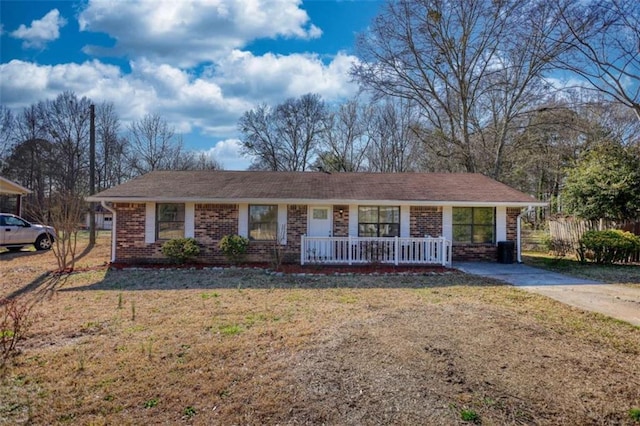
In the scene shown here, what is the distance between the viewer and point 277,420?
298cm

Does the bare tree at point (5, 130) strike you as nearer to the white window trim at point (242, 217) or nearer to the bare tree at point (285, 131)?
the bare tree at point (285, 131)

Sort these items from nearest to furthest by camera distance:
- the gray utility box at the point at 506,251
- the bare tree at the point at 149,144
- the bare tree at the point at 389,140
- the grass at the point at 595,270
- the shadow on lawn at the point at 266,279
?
the shadow on lawn at the point at 266,279, the grass at the point at 595,270, the gray utility box at the point at 506,251, the bare tree at the point at 389,140, the bare tree at the point at 149,144

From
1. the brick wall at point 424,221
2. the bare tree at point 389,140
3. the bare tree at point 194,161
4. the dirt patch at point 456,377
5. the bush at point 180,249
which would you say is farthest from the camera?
the bare tree at point 194,161

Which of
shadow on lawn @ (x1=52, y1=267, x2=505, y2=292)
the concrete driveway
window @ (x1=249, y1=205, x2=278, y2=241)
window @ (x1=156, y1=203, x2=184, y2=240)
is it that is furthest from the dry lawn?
window @ (x1=249, y1=205, x2=278, y2=241)

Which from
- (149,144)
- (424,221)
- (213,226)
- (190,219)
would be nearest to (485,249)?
(424,221)

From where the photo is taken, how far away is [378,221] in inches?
484

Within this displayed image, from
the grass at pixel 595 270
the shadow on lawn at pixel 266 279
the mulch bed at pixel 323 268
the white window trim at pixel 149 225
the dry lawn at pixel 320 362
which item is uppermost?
the white window trim at pixel 149 225

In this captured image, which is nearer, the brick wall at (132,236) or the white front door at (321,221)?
the brick wall at (132,236)

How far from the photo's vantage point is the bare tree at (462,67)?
62.5 feet

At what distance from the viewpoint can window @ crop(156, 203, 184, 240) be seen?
11859 mm

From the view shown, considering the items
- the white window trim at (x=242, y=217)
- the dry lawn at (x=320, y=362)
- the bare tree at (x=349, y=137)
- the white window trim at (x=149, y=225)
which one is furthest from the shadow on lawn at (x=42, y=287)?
the bare tree at (x=349, y=137)

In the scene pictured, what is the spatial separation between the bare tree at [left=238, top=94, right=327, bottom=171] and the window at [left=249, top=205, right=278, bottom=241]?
20.8m

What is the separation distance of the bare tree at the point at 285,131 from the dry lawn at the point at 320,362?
26557 mm

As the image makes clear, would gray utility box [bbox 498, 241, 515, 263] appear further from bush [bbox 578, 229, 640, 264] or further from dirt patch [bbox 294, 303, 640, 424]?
dirt patch [bbox 294, 303, 640, 424]
